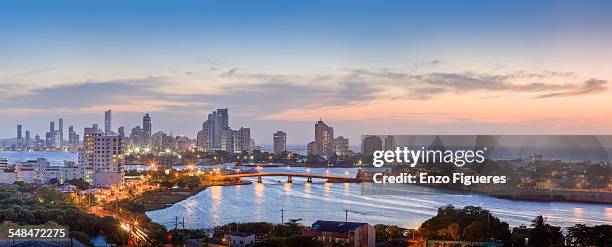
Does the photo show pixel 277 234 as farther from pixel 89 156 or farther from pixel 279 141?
pixel 279 141

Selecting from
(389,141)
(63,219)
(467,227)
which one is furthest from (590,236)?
(389,141)

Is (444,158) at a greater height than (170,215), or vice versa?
(444,158)

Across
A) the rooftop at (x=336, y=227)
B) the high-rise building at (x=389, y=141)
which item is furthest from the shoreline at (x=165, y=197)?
the rooftop at (x=336, y=227)

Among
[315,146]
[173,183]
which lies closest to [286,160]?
[315,146]

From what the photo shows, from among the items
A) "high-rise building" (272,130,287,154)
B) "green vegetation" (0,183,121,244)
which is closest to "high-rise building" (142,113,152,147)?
"high-rise building" (272,130,287,154)

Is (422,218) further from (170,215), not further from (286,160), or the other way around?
(286,160)
